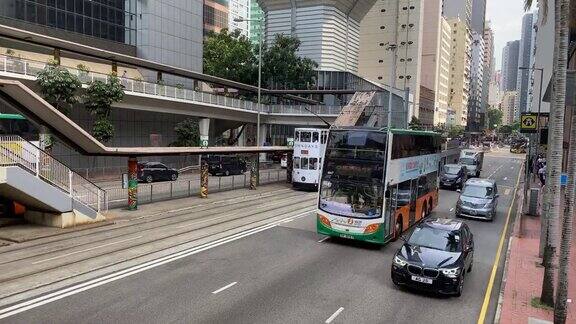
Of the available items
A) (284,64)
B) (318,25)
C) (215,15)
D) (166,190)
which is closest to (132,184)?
(166,190)

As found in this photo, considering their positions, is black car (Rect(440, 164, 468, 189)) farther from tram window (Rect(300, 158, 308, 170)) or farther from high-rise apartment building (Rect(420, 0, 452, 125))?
high-rise apartment building (Rect(420, 0, 452, 125))

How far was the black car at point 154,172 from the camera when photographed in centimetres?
3656

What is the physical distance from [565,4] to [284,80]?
54512 mm

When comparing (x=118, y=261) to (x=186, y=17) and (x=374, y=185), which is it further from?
(x=186, y=17)

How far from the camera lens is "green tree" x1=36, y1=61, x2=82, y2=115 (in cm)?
3050

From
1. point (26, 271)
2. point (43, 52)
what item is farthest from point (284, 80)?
point (26, 271)

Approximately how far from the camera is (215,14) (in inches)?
3755

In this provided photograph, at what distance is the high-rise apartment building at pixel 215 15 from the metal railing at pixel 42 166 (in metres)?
74.8

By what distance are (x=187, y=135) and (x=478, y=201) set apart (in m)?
32.3

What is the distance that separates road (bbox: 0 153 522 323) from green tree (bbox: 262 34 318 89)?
157 ft

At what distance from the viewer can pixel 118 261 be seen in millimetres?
14570

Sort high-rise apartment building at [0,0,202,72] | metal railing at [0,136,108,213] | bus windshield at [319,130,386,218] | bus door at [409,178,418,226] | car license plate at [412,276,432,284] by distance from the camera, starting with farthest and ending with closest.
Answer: high-rise apartment building at [0,0,202,72] < bus door at [409,178,418,226] < metal railing at [0,136,108,213] < bus windshield at [319,130,386,218] < car license plate at [412,276,432,284]

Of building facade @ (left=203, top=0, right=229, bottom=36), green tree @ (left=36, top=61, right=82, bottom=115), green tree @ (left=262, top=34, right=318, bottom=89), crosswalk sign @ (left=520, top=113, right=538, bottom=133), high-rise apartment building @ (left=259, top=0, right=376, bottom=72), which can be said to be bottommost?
crosswalk sign @ (left=520, top=113, right=538, bottom=133)

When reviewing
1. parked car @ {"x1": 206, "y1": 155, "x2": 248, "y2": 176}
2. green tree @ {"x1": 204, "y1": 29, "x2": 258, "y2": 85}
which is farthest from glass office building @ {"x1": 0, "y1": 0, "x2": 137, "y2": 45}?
parked car @ {"x1": 206, "y1": 155, "x2": 248, "y2": 176}
